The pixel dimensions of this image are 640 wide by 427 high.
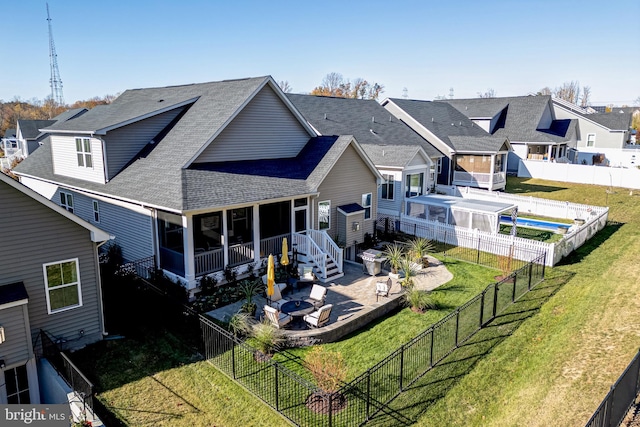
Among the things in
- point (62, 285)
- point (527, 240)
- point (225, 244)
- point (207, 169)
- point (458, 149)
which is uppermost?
point (458, 149)

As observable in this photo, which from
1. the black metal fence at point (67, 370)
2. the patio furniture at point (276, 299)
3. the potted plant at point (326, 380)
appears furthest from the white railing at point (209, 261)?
the potted plant at point (326, 380)

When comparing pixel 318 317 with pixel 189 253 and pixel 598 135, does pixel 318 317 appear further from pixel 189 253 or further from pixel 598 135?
pixel 598 135

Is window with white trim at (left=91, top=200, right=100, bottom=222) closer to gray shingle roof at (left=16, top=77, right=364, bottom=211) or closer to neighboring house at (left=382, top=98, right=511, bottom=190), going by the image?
gray shingle roof at (left=16, top=77, right=364, bottom=211)

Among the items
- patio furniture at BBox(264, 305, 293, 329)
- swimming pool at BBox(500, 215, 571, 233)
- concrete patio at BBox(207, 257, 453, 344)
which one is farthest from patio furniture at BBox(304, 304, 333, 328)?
swimming pool at BBox(500, 215, 571, 233)

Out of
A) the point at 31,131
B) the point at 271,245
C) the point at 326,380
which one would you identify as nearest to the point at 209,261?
the point at 271,245

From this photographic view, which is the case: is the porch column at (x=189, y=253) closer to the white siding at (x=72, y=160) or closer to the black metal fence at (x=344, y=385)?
the black metal fence at (x=344, y=385)

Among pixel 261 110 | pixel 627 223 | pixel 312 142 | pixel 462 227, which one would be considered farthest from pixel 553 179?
pixel 261 110
